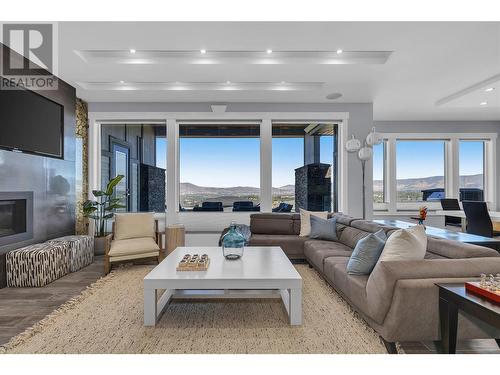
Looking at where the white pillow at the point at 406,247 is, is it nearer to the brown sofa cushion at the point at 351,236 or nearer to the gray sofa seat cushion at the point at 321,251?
the gray sofa seat cushion at the point at 321,251

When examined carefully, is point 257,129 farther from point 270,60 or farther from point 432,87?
point 432,87

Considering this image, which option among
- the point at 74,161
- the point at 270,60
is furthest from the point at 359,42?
the point at 74,161

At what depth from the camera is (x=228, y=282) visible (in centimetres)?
231

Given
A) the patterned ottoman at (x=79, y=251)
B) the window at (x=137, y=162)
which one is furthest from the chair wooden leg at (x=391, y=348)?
the window at (x=137, y=162)

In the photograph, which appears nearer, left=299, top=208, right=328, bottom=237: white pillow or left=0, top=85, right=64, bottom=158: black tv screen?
left=0, top=85, right=64, bottom=158: black tv screen

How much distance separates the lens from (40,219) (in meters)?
3.95

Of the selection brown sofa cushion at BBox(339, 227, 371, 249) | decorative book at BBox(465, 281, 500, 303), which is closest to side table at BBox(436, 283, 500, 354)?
decorative book at BBox(465, 281, 500, 303)

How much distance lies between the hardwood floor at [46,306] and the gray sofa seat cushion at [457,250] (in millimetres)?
622

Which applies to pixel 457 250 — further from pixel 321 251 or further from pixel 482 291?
pixel 321 251

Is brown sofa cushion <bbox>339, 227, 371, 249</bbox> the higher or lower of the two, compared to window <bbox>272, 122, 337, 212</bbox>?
lower

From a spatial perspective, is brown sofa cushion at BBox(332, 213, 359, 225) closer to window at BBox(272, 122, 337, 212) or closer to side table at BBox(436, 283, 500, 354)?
window at BBox(272, 122, 337, 212)

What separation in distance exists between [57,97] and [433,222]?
794 centimetres

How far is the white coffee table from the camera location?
229cm

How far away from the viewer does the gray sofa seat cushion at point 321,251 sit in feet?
10.9
